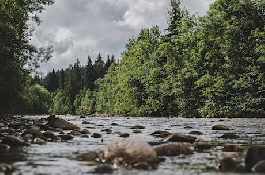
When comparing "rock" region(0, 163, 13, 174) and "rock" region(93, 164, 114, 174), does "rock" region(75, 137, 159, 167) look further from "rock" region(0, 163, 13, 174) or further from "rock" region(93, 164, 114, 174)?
"rock" region(0, 163, 13, 174)

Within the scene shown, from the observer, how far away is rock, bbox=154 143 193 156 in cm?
644

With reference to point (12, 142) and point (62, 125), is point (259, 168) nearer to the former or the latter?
point (12, 142)

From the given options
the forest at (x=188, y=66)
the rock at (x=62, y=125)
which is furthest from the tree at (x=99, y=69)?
the rock at (x=62, y=125)

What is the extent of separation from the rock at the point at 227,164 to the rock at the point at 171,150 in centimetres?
94

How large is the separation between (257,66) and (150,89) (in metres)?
21.7

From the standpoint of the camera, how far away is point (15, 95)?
1057 inches

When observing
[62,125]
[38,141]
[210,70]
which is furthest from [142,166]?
[210,70]

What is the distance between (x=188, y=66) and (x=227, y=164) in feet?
126

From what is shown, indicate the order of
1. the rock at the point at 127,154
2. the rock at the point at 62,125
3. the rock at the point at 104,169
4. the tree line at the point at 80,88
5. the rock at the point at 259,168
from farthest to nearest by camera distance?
the tree line at the point at 80,88
the rock at the point at 62,125
the rock at the point at 127,154
the rock at the point at 259,168
the rock at the point at 104,169

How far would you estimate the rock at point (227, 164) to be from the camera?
16.6 feet

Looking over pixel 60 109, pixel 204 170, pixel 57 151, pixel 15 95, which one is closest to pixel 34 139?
pixel 57 151

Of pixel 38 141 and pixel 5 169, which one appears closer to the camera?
pixel 5 169

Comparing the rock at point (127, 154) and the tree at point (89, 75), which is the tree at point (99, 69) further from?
the rock at point (127, 154)

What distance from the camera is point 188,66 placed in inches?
1695
